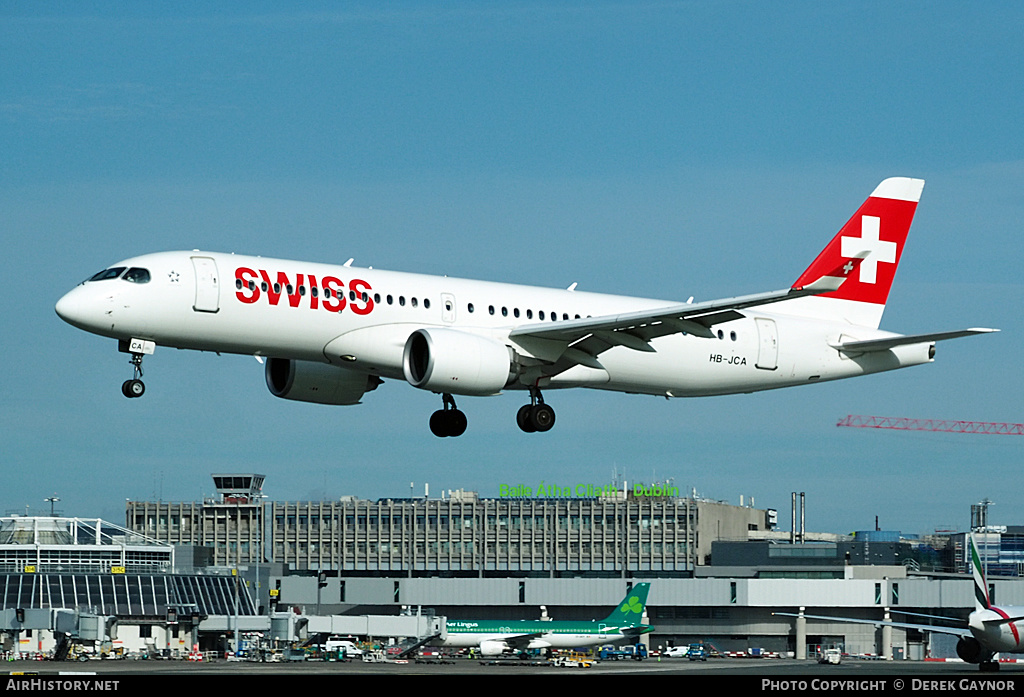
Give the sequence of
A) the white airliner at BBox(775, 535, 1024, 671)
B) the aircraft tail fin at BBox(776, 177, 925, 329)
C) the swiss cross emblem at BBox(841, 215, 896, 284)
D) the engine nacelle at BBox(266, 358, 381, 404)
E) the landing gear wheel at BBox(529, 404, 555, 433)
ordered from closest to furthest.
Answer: the engine nacelle at BBox(266, 358, 381, 404) < the landing gear wheel at BBox(529, 404, 555, 433) < the aircraft tail fin at BBox(776, 177, 925, 329) < the swiss cross emblem at BBox(841, 215, 896, 284) < the white airliner at BBox(775, 535, 1024, 671)

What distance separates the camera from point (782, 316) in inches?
1993

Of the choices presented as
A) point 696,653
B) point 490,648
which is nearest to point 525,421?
point 490,648

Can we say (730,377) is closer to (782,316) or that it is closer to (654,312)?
(782,316)

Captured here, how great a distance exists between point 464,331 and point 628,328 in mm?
5113

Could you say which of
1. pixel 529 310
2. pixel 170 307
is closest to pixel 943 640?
pixel 529 310

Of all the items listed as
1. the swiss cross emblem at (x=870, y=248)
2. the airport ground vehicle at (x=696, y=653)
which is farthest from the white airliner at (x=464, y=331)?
the airport ground vehicle at (x=696, y=653)

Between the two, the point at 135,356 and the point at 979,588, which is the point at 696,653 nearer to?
the point at 979,588

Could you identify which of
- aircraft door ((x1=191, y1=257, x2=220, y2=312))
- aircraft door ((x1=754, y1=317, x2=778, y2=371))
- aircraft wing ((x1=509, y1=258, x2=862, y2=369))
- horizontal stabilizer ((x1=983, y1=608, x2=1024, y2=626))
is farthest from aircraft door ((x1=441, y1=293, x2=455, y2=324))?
horizontal stabilizer ((x1=983, y1=608, x2=1024, y2=626))

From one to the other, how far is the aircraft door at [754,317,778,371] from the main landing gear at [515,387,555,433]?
319 inches

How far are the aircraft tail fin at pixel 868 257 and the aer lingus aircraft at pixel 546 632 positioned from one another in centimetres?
4612

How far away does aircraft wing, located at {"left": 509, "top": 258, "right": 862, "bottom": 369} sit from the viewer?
135ft

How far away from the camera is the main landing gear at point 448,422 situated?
46.4 m

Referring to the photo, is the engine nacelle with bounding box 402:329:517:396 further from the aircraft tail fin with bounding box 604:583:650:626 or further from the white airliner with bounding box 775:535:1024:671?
the aircraft tail fin with bounding box 604:583:650:626

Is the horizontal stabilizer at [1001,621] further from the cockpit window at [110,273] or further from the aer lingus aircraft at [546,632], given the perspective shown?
the cockpit window at [110,273]
